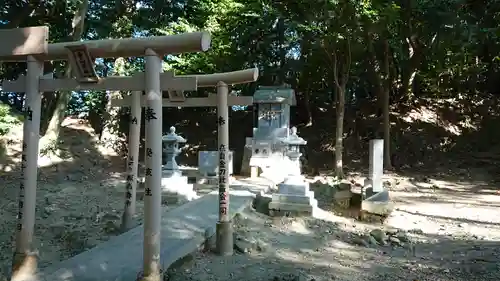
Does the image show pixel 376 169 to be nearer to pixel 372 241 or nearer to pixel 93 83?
pixel 372 241

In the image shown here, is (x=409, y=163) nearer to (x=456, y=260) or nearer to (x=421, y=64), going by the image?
(x=421, y=64)

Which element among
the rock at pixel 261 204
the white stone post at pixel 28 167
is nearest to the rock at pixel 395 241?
the rock at pixel 261 204

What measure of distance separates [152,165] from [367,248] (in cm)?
424

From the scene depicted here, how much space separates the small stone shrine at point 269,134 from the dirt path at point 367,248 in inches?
184

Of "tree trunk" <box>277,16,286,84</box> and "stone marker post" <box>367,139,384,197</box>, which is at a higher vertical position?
"tree trunk" <box>277,16,286,84</box>

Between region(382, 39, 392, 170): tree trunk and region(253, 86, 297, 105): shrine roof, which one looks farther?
region(382, 39, 392, 170): tree trunk

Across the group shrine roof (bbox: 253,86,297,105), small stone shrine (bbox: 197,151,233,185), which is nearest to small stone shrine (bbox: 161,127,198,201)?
small stone shrine (bbox: 197,151,233,185)

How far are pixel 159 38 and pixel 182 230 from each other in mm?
2978

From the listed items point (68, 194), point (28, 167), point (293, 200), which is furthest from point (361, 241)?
point (68, 194)

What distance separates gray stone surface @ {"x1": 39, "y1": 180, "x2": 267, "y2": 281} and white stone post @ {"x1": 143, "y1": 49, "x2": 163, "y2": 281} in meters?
0.30

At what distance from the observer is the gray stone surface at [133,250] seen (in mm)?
4012

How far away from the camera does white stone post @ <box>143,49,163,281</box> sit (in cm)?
385

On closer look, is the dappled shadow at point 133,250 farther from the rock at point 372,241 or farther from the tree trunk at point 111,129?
the tree trunk at point 111,129

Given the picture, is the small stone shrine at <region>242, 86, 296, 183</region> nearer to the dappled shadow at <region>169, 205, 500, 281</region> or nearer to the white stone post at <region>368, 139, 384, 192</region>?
the white stone post at <region>368, 139, 384, 192</region>
